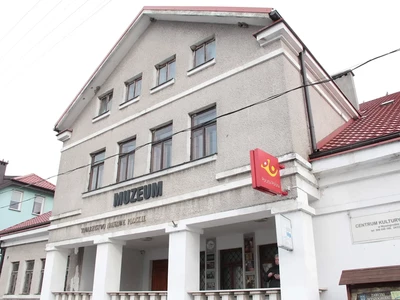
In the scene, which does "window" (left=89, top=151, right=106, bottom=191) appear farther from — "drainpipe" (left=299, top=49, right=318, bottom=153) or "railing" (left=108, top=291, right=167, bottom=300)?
"drainpipe" (left=299, top=49, right=318, bottom=153)

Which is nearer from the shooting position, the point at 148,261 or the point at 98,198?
the point at 98,198

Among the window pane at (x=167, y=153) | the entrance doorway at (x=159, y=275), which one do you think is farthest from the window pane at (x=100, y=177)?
the entrance doorway at (x=159, y=275)

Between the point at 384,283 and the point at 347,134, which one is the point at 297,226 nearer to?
the point at 384,283

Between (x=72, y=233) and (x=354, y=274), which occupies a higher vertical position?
(x=72, y=233)

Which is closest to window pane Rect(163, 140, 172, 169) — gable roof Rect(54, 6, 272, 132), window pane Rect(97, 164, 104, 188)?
window pane Rect(97, 164, 104, 188)

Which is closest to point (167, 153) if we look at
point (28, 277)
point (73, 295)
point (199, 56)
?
point (199, 56)

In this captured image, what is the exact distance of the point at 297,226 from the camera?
307 inches

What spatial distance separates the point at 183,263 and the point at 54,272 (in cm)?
597

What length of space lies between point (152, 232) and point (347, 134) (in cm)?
570

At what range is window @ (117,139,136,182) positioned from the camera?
12375 mm

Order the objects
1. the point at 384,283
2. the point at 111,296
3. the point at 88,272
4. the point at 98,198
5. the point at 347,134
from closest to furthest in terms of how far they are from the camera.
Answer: the point at 384,283, the point at 347,134, the point at 111,296, the point at 98,198, the point at 88,272

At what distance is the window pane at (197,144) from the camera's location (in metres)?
10.5

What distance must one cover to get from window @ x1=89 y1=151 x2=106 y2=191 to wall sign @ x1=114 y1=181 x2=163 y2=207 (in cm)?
171

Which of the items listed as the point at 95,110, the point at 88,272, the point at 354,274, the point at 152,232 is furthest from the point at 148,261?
the point at 354,274
